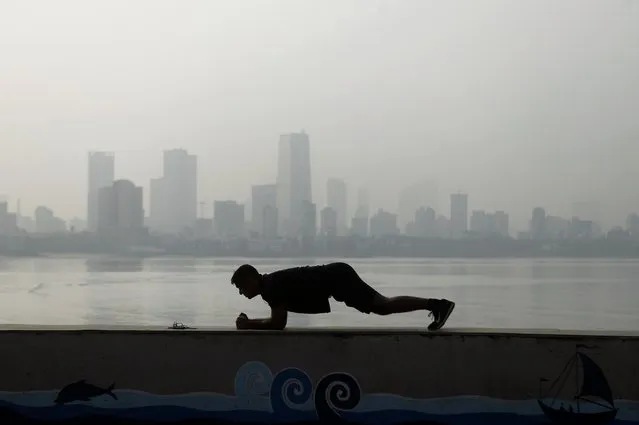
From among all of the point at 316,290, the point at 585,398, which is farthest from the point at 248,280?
the point at 585,398

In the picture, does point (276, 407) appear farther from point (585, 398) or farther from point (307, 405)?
point (585, 398)

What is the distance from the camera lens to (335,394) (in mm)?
A: 4305

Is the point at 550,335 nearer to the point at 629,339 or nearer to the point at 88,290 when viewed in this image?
the point at 629,339

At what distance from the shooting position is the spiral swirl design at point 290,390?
14.1 ft

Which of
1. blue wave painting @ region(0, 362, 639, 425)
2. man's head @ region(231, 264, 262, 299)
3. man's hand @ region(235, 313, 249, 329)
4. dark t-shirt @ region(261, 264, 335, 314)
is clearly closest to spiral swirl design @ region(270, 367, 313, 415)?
blue wave painting @ region(0, 362, 639, 425)

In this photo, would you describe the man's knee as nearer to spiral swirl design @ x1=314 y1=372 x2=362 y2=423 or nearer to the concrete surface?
the concrete surface

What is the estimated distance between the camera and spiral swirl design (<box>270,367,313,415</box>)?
4309 mm

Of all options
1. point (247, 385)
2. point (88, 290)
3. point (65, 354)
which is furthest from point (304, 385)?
point (88, 290)

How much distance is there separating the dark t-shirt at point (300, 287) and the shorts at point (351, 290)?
0.03 meters

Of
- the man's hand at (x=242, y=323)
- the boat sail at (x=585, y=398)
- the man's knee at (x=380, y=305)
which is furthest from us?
the man's knee at (x=380, y=305)

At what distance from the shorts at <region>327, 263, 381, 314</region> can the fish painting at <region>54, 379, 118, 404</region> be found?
1433 millimetres

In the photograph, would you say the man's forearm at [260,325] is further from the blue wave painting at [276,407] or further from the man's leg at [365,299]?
the man's leg at [365,299]

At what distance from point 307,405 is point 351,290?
772 mm

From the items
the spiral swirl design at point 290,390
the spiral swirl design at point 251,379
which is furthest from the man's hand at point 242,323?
the spiral swirl design at point 290,390
